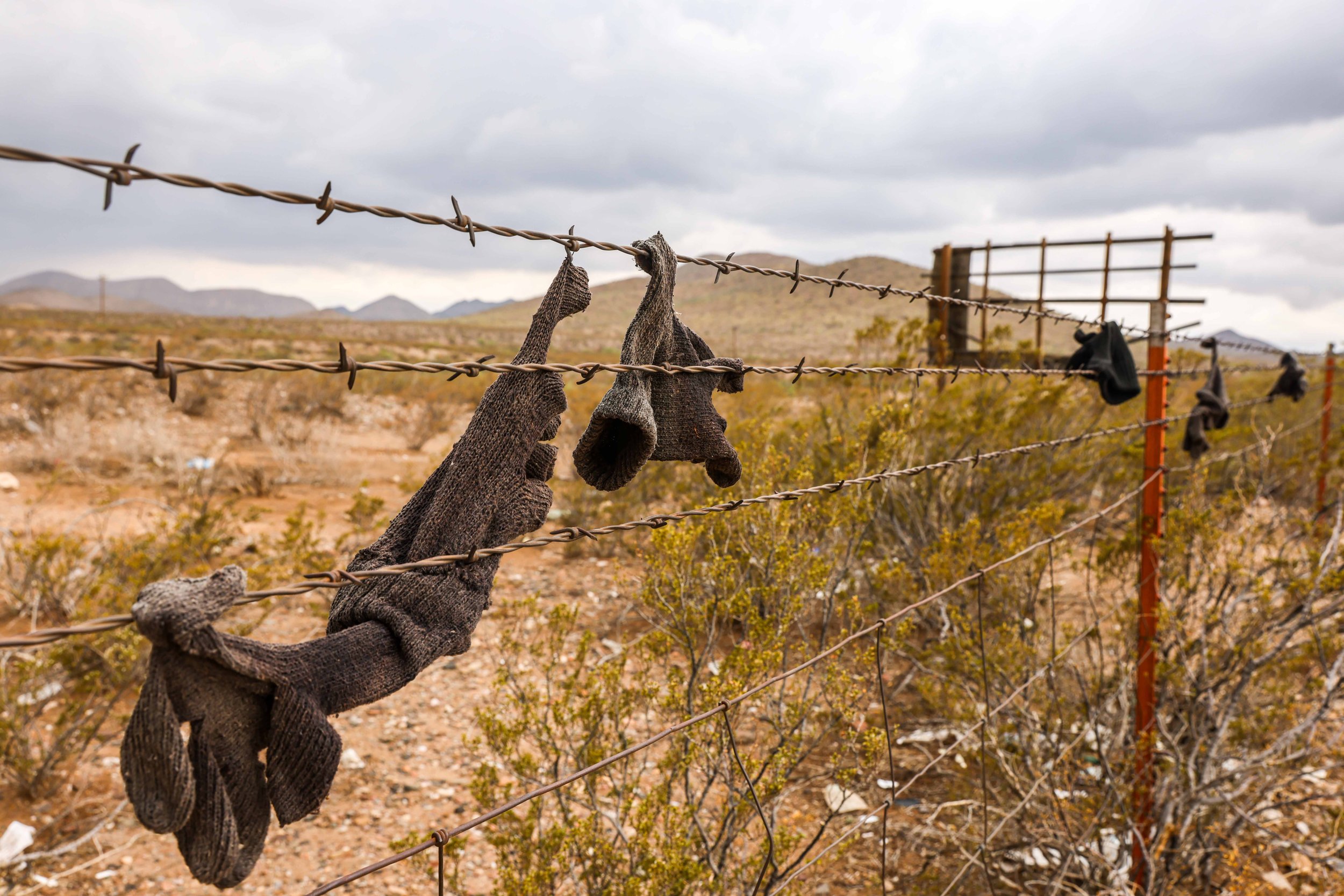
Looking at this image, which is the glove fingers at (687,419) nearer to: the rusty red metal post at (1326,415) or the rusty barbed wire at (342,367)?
the rusty barbed wire at (342,367)

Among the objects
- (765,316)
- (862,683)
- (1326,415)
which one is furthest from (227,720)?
(765,316)

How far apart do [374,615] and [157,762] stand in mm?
323

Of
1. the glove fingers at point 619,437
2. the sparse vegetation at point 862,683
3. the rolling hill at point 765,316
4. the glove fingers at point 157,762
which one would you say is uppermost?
the rolling hill at point 765,316

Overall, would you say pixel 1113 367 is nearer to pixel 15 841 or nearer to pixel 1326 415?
pixel 15 841

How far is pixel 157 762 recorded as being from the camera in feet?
3.01

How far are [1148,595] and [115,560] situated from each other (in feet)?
18.7

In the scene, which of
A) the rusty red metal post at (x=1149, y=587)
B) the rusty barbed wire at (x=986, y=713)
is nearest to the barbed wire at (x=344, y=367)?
the rusty barbed wire at (x=986, y=713)

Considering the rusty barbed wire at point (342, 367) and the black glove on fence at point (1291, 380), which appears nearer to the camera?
the rusty barbed wire at point (342, 367)

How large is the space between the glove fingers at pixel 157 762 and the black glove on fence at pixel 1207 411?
4737mm

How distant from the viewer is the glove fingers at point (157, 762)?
0.91m

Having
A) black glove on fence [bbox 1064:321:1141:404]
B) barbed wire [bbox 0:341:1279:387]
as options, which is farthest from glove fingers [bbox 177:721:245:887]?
black glove on fence [bbox 1064:321:1141:404]

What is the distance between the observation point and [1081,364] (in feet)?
12.0

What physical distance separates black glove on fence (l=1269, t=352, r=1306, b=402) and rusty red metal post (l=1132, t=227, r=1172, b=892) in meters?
3.42

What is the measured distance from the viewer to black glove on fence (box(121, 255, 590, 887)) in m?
0.91
